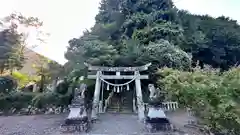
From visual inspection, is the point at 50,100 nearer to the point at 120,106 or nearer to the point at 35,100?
the point at 35,100

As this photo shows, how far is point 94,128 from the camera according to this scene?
7.39 meters

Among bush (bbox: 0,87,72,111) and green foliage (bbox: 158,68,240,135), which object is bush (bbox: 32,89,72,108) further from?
green foliage (bbox: 158,68,240,135)

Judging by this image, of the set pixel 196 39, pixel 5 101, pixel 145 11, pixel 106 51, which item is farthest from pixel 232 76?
pixel 145 11

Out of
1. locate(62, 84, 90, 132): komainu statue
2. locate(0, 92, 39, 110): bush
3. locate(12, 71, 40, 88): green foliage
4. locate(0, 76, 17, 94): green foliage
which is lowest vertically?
locate(62, 84, 90, 132): komainu statue

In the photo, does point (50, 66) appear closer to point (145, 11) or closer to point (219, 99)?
point (145, 11)

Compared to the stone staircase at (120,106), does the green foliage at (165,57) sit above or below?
above

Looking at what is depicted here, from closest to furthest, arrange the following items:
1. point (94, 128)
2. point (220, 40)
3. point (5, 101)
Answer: point (94, 128)
point (5, 101)
point (220, 40)

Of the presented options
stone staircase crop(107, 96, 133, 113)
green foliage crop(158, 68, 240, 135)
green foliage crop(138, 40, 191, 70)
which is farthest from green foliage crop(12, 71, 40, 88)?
green foliage crop(158, 68, 240, 135)

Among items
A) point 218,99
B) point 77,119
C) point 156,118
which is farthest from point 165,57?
point 218,99

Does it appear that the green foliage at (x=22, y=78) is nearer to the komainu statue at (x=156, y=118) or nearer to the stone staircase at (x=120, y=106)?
the stone staircase at (x=120, y=106)

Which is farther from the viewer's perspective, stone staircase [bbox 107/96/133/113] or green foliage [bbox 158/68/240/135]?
stone staircase [bbox 107/96/133/113]

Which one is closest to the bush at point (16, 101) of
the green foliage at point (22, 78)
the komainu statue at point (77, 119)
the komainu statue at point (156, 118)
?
the green foliage at point (22, 78)

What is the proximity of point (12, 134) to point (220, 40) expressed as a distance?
15.2 m

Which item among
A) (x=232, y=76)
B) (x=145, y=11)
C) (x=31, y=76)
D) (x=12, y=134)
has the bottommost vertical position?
(x=12, y=134)
